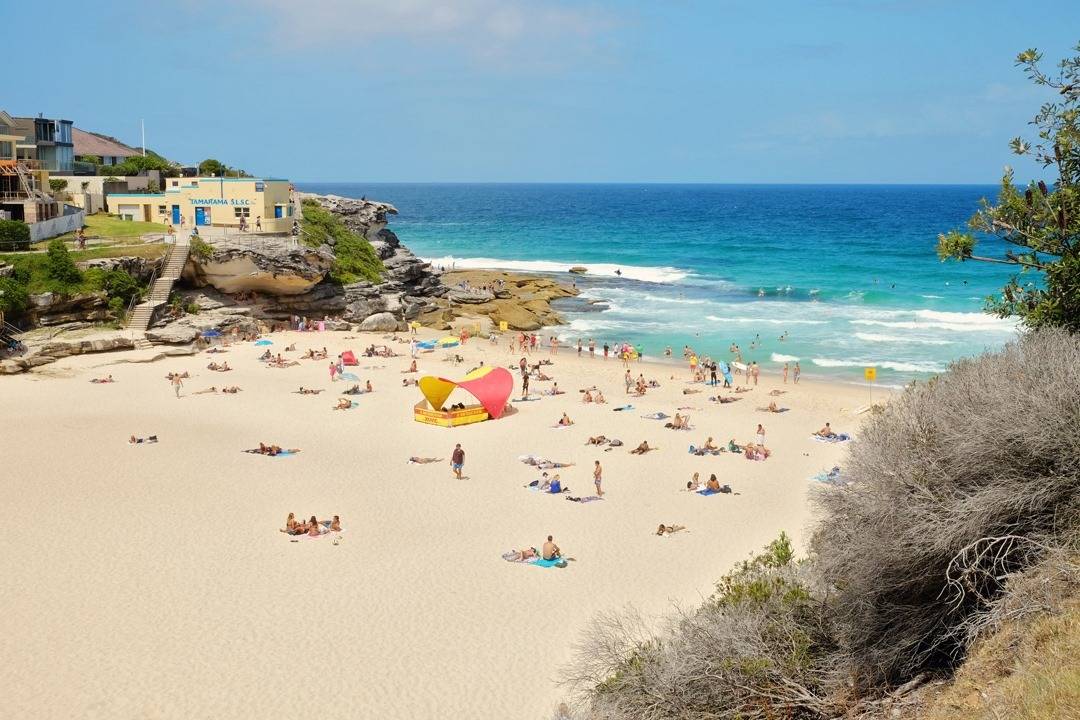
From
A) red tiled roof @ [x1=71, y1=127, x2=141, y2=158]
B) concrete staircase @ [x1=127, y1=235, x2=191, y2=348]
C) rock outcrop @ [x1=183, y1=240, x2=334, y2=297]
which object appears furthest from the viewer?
red tiled roof @ [x1=71, y1=127, x2=141, y2=158]

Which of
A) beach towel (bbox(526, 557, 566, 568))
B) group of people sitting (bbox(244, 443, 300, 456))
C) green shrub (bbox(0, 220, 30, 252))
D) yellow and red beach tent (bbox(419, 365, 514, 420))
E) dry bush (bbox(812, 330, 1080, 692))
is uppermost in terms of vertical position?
green shrub (bbox(0, 220, 30, 252))

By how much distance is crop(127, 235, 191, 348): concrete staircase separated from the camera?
108ft

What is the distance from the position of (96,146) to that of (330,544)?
5381cm

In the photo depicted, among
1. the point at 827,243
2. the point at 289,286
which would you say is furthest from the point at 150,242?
the point at 827,243

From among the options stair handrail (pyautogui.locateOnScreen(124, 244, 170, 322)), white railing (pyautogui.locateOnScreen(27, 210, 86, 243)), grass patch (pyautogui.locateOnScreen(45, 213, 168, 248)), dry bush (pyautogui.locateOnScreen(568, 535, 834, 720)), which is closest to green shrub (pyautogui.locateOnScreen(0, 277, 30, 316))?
stair handrail (pyautogui.locateOnScreen(124, 244, 170, 322))

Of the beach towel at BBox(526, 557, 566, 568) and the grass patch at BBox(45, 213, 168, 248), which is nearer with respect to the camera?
the beach towel at BBox(526, 557, 566, 568)

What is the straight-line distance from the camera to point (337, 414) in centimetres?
2588

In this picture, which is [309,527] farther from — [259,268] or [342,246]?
[342,246]

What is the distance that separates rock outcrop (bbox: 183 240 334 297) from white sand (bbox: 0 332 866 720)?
10.0 m

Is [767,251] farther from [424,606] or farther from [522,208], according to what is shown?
[522,208]

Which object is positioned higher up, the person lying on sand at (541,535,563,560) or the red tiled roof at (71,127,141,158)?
the red tiled roof at (71,127,141,158)

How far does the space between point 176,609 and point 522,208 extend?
477ft

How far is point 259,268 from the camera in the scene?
3766 cm

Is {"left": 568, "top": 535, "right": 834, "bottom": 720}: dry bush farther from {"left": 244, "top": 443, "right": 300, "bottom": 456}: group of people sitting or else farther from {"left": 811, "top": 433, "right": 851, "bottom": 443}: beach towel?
{"left": 811, "top": 433, "right": 851, "bottom": 443}: beach towel
